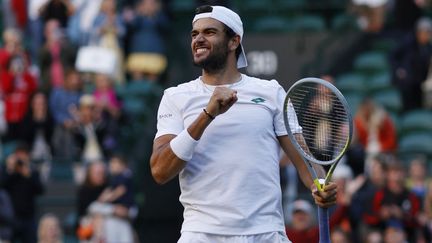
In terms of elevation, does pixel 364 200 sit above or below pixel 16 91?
below

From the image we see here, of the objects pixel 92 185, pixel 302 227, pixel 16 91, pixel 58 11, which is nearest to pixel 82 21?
pixel 58 11

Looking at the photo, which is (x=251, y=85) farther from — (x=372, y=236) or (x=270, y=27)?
(x=270, y=27)

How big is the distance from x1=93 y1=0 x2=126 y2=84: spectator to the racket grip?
1056 centimetres

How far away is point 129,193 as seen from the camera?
14.4m

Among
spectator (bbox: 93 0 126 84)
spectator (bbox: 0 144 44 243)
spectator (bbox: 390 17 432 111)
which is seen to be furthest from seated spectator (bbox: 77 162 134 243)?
spectator (bbox: 390 17 432 111)

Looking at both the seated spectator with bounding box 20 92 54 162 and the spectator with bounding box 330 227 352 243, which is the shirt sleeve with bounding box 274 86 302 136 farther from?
the seated spectator with bounding box 20 92 54 162

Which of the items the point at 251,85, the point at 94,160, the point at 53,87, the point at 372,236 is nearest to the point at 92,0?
the point at 53,87

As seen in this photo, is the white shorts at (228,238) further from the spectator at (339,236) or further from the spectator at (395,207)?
the spectator at (395,207)

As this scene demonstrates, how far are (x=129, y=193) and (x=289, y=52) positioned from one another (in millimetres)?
4119

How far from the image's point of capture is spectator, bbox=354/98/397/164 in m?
15.0

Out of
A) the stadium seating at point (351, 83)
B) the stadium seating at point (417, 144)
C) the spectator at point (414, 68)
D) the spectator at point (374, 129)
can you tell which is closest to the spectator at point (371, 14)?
the stadium seating at point (351, 83)

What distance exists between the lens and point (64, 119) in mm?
15695

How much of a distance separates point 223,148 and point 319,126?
1.86 ft

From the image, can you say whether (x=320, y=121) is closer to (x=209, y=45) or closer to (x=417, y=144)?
(x=209, y=45)
